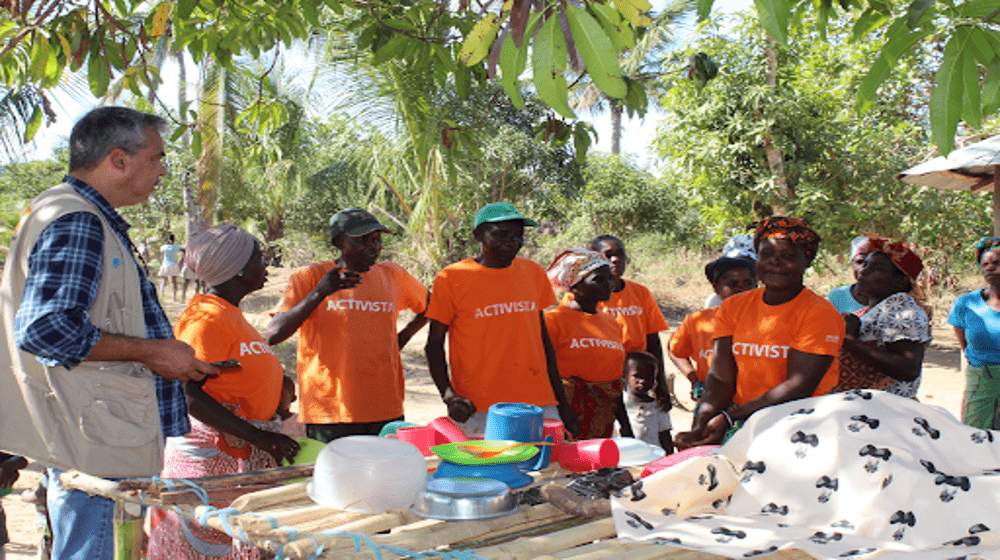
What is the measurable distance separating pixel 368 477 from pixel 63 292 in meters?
0.83

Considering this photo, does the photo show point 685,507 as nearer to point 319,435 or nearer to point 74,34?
point 319,435

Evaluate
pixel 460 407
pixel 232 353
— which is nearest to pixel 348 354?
pixel 460 407

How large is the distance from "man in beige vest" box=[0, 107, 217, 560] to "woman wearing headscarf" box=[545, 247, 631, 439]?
194 cm

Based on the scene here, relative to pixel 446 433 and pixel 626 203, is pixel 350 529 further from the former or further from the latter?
pixel 626 203

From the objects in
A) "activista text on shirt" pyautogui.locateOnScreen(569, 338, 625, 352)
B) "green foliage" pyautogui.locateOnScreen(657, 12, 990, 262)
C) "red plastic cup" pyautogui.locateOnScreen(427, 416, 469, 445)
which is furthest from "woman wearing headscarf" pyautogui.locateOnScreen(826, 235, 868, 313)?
"green foliage" pyautogui.locateOnScreen(657, 12, 990, 262)

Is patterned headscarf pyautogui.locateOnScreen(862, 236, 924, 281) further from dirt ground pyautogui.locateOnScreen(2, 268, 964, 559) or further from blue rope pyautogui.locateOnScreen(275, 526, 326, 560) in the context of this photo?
dirt ground pyautogui.locateOnScreen(2, 268, 964, 559)

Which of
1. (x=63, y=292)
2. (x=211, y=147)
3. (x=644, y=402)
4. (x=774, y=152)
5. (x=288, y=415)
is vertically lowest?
(x=644, y=402)

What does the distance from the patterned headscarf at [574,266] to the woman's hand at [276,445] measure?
1.58m

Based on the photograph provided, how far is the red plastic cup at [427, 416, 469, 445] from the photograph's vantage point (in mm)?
2232

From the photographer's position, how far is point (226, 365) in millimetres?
1989

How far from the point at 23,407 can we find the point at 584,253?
2476mm

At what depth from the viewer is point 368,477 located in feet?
5.30

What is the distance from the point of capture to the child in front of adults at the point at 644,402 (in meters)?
3.63

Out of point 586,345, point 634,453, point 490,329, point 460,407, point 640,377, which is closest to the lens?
point 634,453
